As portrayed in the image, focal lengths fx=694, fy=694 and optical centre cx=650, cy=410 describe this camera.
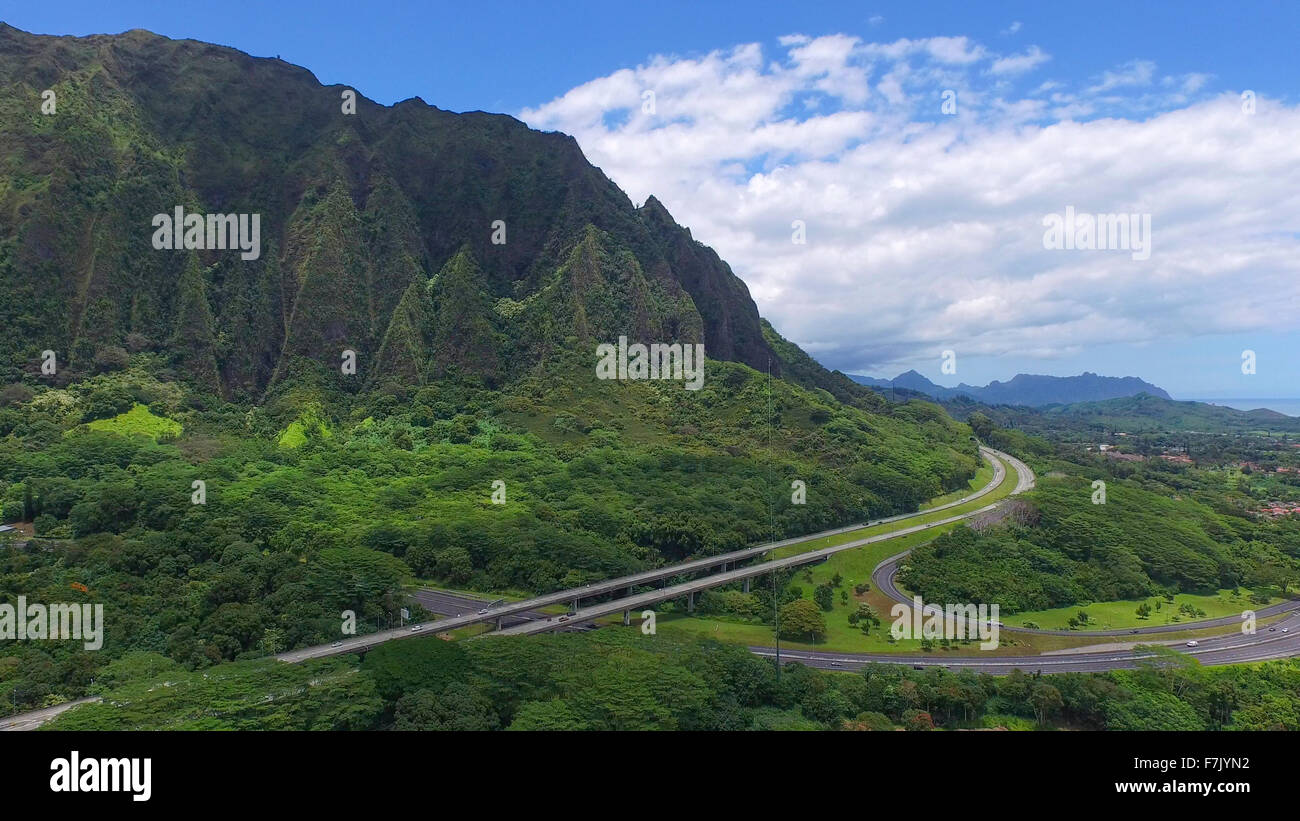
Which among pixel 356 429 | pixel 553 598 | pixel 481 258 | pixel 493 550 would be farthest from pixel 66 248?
pixel 553 598

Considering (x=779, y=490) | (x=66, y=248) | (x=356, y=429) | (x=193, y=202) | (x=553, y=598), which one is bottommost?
(x=553, y=598)

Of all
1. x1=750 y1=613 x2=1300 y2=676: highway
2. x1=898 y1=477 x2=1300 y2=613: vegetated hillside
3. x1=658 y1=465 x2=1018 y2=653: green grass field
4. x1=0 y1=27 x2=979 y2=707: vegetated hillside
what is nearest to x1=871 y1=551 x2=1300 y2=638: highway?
x1=658 y1=465 x2=1018 y2=653: green grass field

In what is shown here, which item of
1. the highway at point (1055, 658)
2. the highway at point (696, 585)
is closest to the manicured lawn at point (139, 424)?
the highway at point (696, 585)

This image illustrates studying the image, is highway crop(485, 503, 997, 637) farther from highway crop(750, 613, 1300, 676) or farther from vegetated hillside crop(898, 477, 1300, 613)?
highway crop(750, 613, 1300, 676)

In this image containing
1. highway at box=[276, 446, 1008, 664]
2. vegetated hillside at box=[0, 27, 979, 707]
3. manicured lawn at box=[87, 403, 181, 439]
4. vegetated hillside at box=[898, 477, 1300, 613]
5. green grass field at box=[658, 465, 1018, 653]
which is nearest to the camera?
highway at box=[276, 446, 1008, 664]

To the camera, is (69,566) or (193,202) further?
(193,202)
